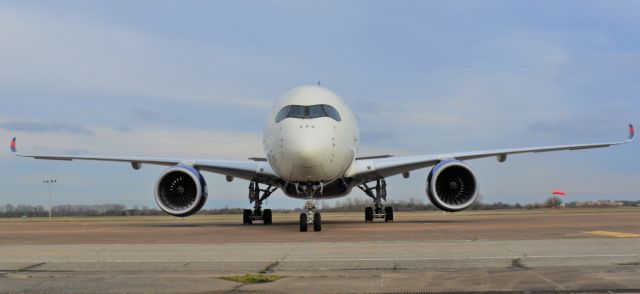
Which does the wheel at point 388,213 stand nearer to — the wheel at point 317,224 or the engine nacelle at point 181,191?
the engine nacelle at point 181,191

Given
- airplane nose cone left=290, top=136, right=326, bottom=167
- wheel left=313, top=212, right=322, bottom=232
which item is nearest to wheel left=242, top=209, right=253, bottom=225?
airplane nose cone left=290, top=136, right=326, bottom=167

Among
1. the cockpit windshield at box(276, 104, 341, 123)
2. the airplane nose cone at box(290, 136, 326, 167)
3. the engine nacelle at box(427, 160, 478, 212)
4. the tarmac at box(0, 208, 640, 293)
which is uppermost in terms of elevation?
the cockpit windshield at box(276, 104, 341, 123)

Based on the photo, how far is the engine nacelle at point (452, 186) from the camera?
2312 cm

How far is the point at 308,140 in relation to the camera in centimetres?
1931

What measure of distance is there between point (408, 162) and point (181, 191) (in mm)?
7939

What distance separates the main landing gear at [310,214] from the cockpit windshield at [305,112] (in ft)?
7.35

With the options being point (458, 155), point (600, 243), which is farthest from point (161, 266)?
point (458, 155)

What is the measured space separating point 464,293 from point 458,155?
18852mm

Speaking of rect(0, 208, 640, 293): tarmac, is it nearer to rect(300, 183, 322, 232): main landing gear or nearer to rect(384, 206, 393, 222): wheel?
rect(300, 183, 322, 232): main landing gear

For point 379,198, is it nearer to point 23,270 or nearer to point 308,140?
point 308,140

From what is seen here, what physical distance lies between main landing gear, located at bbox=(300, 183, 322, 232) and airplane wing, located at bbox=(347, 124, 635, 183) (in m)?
3.02

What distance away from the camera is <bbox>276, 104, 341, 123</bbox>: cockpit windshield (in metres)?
20.2

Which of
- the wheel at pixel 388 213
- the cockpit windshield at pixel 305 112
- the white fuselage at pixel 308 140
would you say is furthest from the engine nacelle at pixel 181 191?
the wheel at pixel 388 213

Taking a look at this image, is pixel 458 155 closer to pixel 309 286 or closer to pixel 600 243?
pixel 600 243
